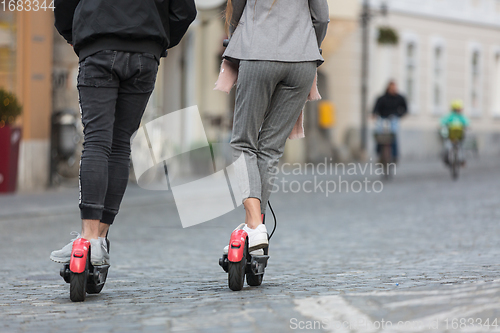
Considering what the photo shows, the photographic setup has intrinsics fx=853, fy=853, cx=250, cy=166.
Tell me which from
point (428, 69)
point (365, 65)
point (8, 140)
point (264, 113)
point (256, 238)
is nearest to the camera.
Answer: point (256, 238)

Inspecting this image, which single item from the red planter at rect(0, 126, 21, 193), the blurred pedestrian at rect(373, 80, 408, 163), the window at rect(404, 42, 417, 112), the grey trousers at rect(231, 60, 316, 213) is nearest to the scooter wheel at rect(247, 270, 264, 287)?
the grey trousers at rect(231, 60, 316, 213)

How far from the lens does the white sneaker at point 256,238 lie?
4160 millimetres

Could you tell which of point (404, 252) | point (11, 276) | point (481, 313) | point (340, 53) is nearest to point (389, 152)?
point (340, 53)

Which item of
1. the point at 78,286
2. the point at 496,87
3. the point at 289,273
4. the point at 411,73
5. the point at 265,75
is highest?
the point at 411,73

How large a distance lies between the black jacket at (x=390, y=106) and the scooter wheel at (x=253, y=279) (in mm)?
14049

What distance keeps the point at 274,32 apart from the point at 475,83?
29660 millimetres

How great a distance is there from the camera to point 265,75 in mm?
4219

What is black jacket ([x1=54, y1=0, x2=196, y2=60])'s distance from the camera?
4027 millimetres

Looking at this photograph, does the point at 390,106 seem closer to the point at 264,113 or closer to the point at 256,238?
the point at 264,113

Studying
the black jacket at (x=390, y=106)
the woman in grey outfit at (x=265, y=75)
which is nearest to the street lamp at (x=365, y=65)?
the black jacket at (x=390, y=106)

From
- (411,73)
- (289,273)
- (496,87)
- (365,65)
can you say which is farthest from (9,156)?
(496,87)

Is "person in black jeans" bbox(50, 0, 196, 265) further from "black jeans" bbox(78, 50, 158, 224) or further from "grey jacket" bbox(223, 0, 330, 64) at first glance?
"grey jacket" bbox(223, 0, 330, 64)

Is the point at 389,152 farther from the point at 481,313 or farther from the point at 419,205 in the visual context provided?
the point at 481,313

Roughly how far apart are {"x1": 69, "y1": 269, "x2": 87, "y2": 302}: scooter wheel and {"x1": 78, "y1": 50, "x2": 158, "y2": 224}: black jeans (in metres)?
0.30
